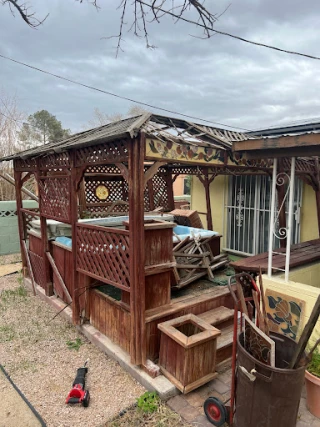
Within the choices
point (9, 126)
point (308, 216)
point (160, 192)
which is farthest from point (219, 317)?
point (9, 126)

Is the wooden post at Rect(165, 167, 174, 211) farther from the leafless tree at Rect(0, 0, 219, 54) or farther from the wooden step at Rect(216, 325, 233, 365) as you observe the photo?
the leafless tree at Rect(0, 0, 219, 54)

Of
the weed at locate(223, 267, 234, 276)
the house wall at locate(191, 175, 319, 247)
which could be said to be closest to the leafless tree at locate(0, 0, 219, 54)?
the weed at locate(223, 267, 234, 276)

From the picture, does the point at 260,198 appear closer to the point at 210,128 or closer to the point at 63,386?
the point at 210,128

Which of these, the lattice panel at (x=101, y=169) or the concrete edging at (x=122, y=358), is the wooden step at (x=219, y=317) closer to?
the concrete edging at (x=122, y=358)

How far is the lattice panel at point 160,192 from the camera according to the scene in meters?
8.26

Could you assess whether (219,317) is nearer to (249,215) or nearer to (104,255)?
(104,255)

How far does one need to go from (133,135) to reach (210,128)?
6.80ft

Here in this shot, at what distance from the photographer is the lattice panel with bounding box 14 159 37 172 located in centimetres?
533

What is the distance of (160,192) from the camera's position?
27.5 ft

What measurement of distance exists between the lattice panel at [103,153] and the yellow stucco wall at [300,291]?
219 cm

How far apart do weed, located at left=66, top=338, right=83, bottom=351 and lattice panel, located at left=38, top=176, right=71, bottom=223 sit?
1.75 m

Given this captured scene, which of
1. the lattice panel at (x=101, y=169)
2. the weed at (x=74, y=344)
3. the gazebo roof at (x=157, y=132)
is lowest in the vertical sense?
the weed at (x=74, y=344)

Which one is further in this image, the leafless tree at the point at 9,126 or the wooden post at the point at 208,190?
the leafless tree at the point at 9,126

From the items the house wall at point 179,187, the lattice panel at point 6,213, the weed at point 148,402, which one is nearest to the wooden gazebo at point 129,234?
the weed at point 148,402
